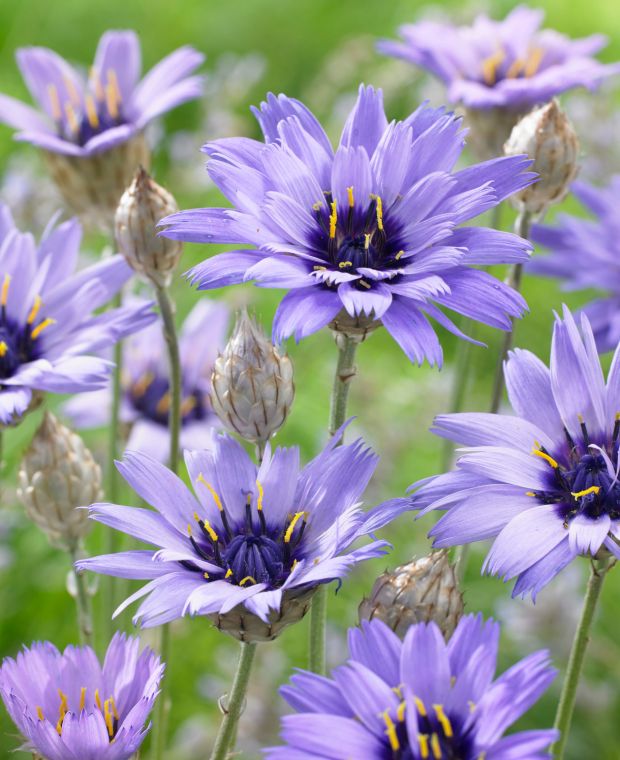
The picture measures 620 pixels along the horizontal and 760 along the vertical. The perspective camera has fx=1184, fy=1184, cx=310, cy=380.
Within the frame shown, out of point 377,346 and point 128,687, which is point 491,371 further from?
point 128,687

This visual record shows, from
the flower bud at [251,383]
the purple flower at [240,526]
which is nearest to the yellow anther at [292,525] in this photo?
the purple flower at [240,526]

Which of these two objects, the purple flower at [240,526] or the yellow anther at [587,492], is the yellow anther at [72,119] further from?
the yellow anther at [587,492]

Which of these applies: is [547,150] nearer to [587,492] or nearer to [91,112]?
[587,492]

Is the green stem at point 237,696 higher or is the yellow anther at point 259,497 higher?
the yellow anther at point 259,497

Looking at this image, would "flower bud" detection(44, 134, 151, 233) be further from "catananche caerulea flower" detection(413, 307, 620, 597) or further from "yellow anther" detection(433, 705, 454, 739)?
"yellow anther" detection(433, 705, 454, 739)

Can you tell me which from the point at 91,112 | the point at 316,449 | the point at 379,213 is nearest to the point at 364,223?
the point at 379,213

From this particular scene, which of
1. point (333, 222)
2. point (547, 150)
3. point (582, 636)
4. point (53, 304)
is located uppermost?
point (547, 150)
